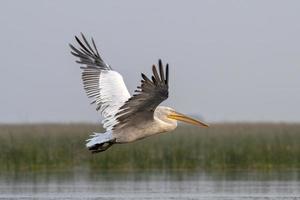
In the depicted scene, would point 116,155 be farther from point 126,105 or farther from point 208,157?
point 126,105

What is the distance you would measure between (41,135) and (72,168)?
263 centimetres

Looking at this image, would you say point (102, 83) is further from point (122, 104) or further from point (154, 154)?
point (154, 154)

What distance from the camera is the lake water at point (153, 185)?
22.1m

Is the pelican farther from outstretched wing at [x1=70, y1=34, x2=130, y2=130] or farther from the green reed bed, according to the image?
the green reed bed

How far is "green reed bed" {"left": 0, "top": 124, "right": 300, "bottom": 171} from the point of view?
2803 cm

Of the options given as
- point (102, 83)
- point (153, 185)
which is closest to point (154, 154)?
point (153, 185)

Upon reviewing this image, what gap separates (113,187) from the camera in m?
23.8

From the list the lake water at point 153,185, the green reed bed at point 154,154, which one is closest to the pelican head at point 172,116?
the lake water at point 153,185

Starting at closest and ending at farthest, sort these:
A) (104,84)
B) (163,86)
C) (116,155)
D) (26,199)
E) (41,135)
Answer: (163,86), (104,84), (26,199), (116,155), (41,135)

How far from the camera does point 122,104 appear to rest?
19312mm

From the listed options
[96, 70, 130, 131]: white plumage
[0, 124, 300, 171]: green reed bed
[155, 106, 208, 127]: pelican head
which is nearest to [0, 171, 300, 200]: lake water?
[0, 124, 300, 171]: green reed bed

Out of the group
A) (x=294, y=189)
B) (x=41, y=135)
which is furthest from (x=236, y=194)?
(x=41, y=135)

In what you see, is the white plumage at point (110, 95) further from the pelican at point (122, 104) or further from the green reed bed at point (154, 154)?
the green reed bed at point (154, 154)

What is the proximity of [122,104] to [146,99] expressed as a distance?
1676 mm
